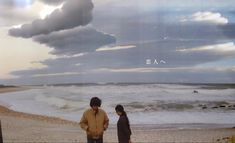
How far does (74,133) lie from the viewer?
8.10m

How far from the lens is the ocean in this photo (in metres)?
8.79

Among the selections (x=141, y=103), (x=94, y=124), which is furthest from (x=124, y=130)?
(x=141, y=103)

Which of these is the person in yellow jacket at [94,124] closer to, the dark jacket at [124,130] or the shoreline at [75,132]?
the dark jacket at [124,130]

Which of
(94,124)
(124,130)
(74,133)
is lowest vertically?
(74,133)

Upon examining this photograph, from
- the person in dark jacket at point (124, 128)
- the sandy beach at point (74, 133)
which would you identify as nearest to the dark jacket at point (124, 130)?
the person in dark jacket at point (124, 128)

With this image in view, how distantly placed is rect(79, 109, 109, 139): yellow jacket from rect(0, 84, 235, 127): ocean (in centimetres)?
387

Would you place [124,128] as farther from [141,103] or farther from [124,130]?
[141,103]

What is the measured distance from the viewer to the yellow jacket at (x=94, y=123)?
4320mm

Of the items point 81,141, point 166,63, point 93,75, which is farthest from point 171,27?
point 81,141

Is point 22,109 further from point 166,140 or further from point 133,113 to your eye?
point 166,140

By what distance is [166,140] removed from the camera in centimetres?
750

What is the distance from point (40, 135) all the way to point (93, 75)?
128 centimetres

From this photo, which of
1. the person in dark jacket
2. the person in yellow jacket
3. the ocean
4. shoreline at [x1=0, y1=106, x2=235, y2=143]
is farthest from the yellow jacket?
the ocean

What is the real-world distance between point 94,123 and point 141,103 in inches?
200
